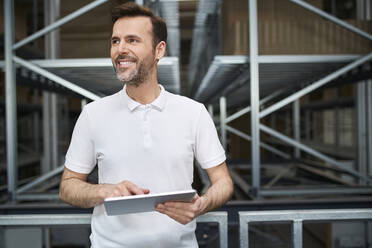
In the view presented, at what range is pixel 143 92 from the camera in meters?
1.68

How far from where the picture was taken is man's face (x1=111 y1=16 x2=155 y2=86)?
1.58 m

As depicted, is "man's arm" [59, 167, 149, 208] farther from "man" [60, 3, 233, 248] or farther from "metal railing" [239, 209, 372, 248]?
"metal railing" [239, 209, 372, 248]

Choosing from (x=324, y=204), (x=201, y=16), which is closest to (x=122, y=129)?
(x=324, y=204)

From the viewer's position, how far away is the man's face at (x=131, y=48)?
1579 millimetres

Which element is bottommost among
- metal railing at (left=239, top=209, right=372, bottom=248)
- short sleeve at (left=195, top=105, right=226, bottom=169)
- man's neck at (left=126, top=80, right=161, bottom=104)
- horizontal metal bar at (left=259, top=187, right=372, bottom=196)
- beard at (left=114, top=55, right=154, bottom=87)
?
horizontal metal bar at (left=259, top=187, right=372, bottom=196)

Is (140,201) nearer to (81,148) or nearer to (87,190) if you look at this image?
(87,190)

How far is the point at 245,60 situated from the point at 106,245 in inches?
114

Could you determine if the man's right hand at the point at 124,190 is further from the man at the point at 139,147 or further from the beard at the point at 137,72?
the beard at the point at 137,72

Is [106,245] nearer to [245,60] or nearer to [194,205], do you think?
[194,205]

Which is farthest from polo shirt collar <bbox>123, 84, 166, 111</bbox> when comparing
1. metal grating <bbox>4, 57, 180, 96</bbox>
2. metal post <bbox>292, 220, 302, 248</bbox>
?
metal grating <bbox>4, 57, 180, 96</bbox>

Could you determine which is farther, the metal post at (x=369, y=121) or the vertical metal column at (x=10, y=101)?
the metal post at (x=369, y=121)

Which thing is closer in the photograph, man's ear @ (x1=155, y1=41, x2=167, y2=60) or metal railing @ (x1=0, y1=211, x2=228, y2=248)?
metal railing @ (x1=0, y1=211, x2=228, y2=248)

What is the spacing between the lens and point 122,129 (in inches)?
60.7

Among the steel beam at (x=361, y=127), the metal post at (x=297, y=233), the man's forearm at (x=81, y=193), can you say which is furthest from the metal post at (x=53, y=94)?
the metal post at (x=297, y=233)
